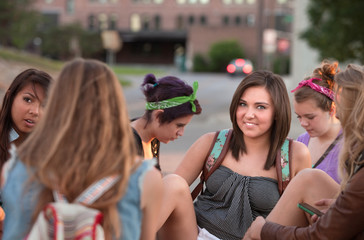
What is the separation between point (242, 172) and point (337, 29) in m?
12.2

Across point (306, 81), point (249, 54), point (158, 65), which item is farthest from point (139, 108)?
point (158, 65)

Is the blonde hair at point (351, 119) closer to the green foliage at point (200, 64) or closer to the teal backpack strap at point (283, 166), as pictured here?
the teal backpack strap at point (283, 166)

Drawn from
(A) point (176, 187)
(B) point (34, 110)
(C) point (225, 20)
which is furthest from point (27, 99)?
(C) point (225, 20)

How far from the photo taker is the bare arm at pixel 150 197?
2326mm

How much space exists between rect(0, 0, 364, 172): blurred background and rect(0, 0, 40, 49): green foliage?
0.05 metres

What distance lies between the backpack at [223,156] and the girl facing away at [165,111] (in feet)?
1.05

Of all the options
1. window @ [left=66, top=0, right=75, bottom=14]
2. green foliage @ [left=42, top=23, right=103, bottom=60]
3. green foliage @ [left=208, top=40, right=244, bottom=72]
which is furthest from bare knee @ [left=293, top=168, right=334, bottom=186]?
window @ [left=66, top=0, right=75, bottom=14]

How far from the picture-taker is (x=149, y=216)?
7.95 feet

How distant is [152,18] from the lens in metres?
78.8

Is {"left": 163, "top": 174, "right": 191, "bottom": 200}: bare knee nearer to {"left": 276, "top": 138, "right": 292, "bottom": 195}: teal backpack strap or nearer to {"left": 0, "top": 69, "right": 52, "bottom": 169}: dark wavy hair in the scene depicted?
{"left": 276, "top": 138, "right": 292, "bottom": 195}: teal backpack strap

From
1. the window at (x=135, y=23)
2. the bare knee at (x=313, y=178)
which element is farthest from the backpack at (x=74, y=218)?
the window at (x=135, y=23)

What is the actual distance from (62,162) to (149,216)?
471 millimetres

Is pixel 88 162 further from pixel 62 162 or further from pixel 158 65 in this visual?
pixel 158 65

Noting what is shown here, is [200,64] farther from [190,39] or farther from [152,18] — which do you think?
[152,18]
